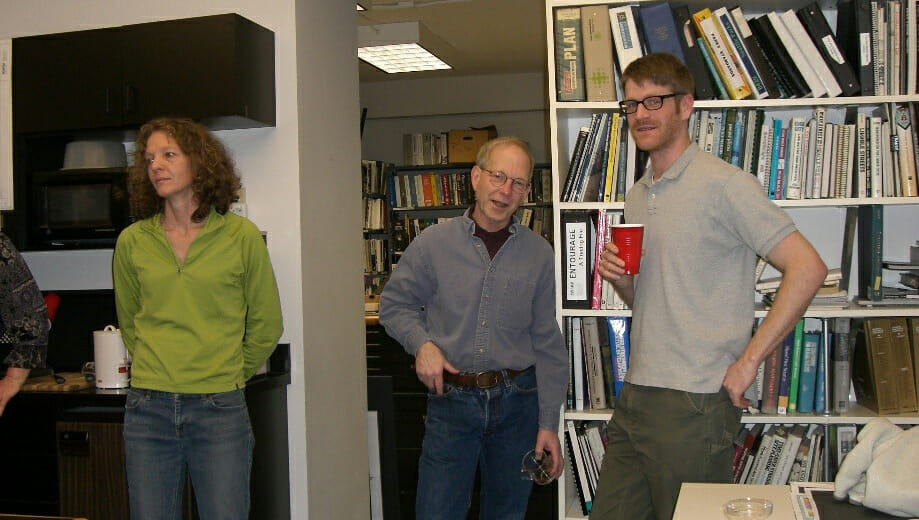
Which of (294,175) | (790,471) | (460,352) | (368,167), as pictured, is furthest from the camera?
(368,167)

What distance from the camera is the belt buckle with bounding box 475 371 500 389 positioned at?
2.39 m

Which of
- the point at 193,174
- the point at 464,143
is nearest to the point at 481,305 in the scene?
the point at 193,174

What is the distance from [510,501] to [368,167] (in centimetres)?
622

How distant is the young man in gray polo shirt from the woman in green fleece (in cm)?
106

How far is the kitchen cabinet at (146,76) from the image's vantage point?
303 centimetres

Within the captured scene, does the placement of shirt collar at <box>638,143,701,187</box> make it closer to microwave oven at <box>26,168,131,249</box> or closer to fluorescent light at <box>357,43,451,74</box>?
microwave oven at <box>26,168,131,249</box>

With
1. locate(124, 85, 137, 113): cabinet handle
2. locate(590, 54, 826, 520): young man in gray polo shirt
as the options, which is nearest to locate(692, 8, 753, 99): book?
locate(590, 54, 826, 520): young man in gray polo shirt

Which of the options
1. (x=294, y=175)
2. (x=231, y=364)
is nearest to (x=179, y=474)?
(x=231, y=364)

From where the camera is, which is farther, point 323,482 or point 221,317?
point 323,482

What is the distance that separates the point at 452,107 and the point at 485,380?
7317 mm

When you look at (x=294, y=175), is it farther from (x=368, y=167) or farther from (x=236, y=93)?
(x=368, y=167)

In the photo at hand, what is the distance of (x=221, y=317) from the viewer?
246 centimetres

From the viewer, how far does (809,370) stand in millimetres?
2846

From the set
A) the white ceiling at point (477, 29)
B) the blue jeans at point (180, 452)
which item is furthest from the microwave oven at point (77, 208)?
the white ceiling at point (477, 29)
